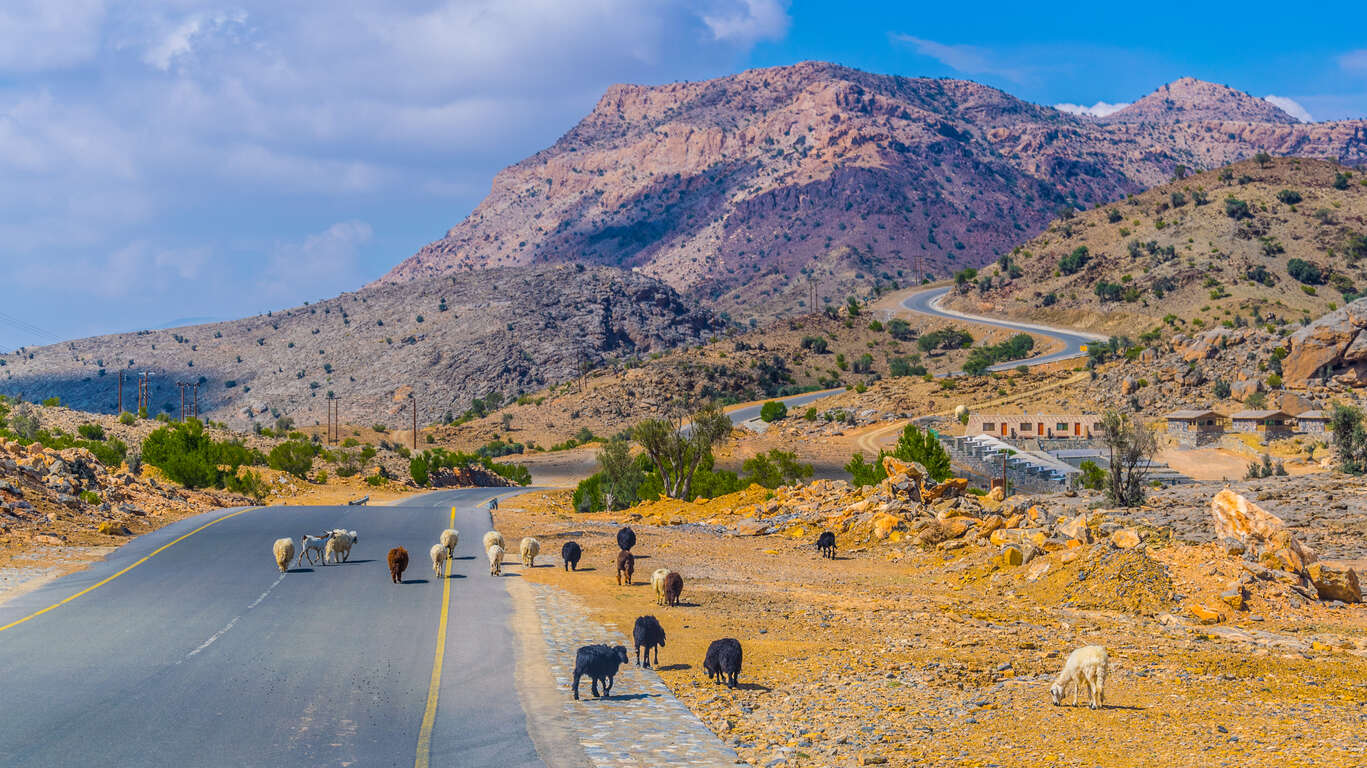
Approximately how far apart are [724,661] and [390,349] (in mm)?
142227

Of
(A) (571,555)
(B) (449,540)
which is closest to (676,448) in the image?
(A) (571,555)

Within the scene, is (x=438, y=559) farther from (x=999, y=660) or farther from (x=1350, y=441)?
(x=1350, y=441)

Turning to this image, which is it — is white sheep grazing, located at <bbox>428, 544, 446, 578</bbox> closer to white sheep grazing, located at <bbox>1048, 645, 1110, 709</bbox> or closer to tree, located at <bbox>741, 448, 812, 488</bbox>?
white sheep grazing, located at <bbox>1048, 645, 1110, 709</bbox>

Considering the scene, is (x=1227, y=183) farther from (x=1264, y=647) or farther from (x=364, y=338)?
(x=1264, y=647)

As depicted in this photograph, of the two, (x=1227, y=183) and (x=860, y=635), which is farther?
(x=1227, y=183)

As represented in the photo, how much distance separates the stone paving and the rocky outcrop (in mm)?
78796

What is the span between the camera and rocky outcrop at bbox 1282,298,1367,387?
7750 centimetres

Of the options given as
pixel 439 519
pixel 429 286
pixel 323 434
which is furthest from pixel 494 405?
pixel 439 519

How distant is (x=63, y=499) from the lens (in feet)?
113

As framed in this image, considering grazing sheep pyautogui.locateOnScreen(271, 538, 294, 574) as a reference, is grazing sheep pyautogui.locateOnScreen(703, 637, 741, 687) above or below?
below

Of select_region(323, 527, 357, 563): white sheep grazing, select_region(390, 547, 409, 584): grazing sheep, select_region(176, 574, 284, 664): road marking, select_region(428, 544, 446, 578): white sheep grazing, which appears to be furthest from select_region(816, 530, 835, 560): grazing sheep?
select_region(176, 574, 284, 664): road marking

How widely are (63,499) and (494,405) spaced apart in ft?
308

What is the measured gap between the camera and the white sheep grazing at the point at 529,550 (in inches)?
1145

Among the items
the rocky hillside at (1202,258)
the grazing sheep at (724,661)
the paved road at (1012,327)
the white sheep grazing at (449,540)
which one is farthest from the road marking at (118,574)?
the rocky hillside at (1202,258)
